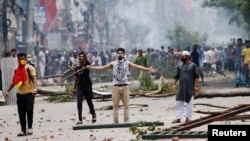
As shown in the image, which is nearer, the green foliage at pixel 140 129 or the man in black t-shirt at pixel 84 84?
the green foliage at pixel 140 129

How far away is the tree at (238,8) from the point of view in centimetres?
2788

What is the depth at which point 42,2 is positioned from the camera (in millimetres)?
47125

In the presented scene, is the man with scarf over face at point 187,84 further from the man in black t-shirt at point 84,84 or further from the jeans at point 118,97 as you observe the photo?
the man in black t-shirt at point 84,84

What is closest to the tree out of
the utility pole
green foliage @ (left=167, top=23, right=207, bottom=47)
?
the utility pole

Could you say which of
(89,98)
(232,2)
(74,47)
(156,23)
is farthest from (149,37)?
(89,98)

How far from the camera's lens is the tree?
27881 millimetres

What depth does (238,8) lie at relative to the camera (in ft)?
98.5

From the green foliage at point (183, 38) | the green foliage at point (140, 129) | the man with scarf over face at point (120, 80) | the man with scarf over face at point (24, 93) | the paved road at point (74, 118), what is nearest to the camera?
the green foliage at point (140, 129)

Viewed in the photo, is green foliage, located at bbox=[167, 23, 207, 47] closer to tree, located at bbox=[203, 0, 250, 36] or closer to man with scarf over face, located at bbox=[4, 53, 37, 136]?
tree, located at bbox=[203, 0, 250, 36]

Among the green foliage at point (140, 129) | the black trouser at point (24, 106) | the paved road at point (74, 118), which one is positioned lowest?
the paved road at point (74, 118)

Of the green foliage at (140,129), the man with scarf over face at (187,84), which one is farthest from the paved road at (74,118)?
the man with scarf over face at (187,84)

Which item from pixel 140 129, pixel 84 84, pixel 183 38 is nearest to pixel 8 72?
pixel 84 84

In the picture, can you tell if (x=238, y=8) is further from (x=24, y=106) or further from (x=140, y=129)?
(x=140, y=129)

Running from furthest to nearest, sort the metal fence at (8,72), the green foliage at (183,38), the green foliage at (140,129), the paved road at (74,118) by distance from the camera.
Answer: the green foliage at (183,38)
the metal fence at (8,72)
the paved road at (74,118)
the green foliage at (140,129)
